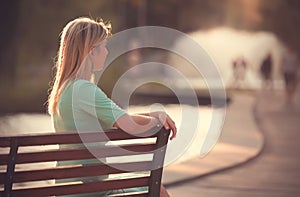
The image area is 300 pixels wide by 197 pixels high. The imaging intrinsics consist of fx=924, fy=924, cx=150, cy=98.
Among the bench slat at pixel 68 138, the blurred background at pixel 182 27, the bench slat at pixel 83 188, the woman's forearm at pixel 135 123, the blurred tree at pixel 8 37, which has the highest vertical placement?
the woman's forearm at pixel 135 123

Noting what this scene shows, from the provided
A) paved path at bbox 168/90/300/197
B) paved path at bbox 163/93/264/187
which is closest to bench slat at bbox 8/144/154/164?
paved path at bbox 168/90/300/197

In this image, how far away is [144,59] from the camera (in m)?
46.5

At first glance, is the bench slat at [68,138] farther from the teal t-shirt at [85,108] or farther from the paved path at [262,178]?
the paved path at [262,178]

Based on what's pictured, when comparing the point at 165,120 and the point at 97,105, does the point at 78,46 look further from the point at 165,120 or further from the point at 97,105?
the point at 165,120

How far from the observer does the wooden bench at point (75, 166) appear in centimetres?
355

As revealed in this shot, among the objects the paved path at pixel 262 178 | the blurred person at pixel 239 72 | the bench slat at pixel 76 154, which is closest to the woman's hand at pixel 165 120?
the bench slat at pixel 76 154

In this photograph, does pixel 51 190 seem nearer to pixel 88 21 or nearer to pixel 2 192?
pixel 2 192

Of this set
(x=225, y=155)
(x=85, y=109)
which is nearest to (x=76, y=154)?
(x=85, y=109)

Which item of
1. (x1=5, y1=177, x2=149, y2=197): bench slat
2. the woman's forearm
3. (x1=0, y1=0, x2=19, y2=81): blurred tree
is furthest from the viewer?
(x1=0, y1=0, x2=19, y2=81): blurred tree

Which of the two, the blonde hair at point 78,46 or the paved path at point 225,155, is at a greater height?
the blonde hair at point 78,46

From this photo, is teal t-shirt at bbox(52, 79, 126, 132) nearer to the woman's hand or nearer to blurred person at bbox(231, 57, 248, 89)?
the woman's hand

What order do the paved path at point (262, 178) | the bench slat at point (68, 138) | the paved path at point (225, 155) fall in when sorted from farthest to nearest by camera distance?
the paved path at point (225, 155)
the paved path at point (262, 178)
the bench slat at point (68, 138)

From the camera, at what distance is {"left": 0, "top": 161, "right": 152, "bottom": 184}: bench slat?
3586 millimetres

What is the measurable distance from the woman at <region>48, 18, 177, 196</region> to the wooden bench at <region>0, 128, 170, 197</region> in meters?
0.06
